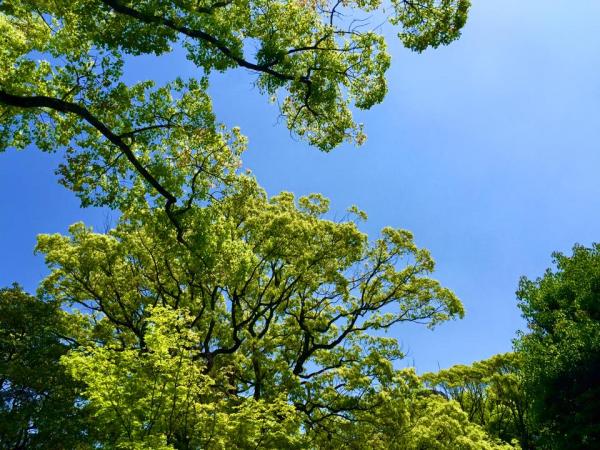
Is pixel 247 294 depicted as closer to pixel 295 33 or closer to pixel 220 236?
pixel 220 236

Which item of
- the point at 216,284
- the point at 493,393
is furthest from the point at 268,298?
the point at 493,393

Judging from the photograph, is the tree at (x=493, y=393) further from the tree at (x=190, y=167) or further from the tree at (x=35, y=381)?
the tree at (x=35, y=381)

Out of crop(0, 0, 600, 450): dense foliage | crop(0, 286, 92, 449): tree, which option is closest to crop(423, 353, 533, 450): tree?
crop(0, 0, 600, 450): dense foliage

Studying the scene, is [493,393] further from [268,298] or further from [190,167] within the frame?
[190,167]

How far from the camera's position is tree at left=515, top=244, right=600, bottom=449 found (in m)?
13.7

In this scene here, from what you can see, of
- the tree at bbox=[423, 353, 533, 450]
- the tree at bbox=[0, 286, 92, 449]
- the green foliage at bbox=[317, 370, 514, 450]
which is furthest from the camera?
the tree at bbox=[423, 353, 533, 450]

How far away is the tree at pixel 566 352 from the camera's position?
13.7 m

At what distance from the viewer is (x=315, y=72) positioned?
10609 millimetres

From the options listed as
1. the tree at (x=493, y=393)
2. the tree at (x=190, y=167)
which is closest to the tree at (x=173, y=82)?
the tree at (x=190, y=167)

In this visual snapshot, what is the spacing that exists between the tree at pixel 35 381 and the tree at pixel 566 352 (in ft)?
49.4

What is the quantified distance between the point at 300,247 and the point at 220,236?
21.4ft

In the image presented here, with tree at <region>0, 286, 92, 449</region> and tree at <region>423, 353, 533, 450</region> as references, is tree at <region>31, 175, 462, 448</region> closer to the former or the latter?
tree at <region>0, 286, 92, 449</region>

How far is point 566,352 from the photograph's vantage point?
14250 mm

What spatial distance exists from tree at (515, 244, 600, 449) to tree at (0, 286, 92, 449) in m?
15.0
